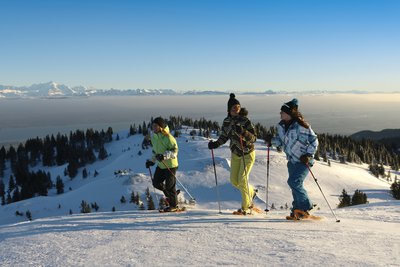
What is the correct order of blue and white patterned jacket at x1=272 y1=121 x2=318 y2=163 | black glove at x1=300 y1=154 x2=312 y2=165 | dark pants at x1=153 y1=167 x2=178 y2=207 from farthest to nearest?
dark pants at x1=153 y1=167 x2=178 y2=207 < blue and white patterned jacket at x1=272 y1=121 x2=318 y2=163 < black glove at x1=300 y1=154 x2=312 y2=165

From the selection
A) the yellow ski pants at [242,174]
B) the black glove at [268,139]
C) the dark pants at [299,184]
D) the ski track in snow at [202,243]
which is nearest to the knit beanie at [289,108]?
the dark pants at [299,184]

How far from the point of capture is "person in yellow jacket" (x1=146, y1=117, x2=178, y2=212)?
→ 8477 mm

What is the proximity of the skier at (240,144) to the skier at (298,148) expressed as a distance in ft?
2.95

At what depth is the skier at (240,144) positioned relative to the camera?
789cm

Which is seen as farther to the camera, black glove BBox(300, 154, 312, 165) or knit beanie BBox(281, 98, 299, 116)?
knit beanie BBox(281, 98, 299, 116)

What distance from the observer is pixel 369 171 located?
179 feet

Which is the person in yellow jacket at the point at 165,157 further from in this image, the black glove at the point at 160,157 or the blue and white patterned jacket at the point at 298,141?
the blue and white patterned jacket at the point at 298,141

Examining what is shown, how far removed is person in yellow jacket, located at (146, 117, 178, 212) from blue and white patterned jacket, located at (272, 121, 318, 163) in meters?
2.80

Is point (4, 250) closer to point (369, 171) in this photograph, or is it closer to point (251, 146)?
point (251, 146)

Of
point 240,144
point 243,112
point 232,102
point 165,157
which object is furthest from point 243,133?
point 165,157

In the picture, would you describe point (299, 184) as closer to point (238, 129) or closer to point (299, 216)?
point (299, 216)

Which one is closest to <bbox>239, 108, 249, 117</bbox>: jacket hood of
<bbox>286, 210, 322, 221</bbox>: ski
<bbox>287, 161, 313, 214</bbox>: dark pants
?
<bbox>287, 161, 313, 214</bbox>: dark pants

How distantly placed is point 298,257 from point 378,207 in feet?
20.5

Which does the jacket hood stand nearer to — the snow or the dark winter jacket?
the dark winter jacket
